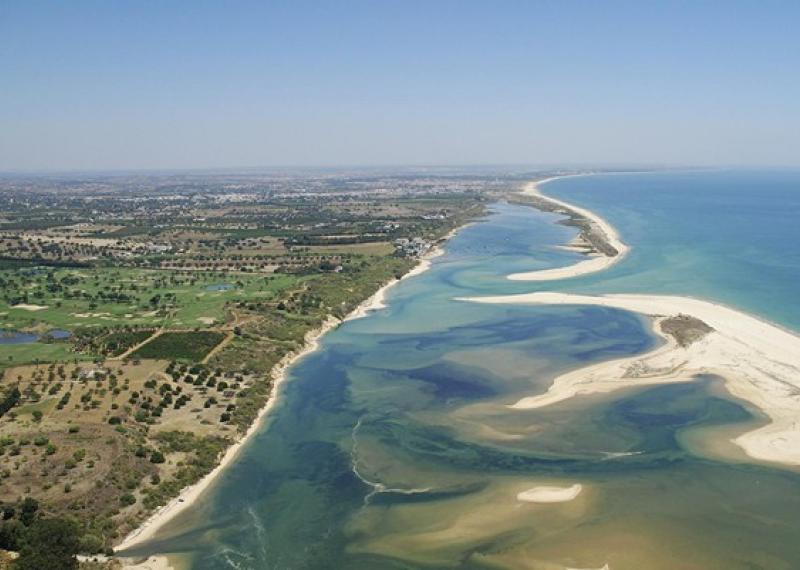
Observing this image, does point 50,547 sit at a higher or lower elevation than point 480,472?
higher

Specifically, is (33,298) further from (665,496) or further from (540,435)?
(665,496)

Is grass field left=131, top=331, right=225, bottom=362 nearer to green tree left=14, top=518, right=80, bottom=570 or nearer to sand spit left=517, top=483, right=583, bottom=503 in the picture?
green tree left=14, top=518, right=80, bottom=570

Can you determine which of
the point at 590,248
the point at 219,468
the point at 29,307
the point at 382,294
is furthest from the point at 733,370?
the point at 29,307

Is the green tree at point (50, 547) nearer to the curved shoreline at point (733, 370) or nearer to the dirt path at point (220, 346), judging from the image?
the dirt path at point (220, 346)

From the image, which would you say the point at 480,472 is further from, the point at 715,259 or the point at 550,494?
the point at 715,259

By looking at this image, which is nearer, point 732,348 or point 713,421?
point 713,421

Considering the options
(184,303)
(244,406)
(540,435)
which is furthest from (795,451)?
(184,303)
